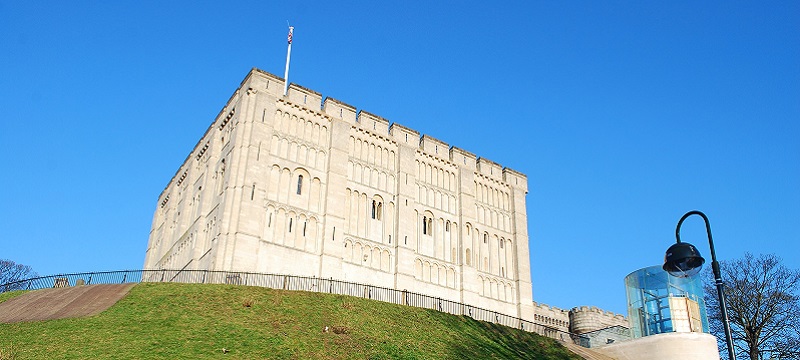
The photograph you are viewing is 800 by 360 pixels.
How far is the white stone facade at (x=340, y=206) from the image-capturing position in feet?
151

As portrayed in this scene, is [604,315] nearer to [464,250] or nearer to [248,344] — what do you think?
[464,250]

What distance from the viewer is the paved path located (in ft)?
95.7

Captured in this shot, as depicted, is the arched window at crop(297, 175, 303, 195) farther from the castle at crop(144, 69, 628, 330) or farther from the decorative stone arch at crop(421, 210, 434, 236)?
the decorative stone arch at crop(421, 210, 434, 236)

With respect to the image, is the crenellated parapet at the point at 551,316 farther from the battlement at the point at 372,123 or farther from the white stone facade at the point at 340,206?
the battlement at the point at 372,123

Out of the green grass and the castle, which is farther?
the castle

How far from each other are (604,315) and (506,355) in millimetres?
29738

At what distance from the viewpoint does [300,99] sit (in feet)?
169

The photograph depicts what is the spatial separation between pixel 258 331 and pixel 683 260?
59.3ft

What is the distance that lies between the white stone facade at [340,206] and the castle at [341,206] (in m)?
0.09

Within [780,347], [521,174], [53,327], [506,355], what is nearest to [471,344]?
[506,355]

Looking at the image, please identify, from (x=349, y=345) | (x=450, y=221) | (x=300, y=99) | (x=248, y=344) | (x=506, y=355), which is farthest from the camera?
(x=450, y=221)

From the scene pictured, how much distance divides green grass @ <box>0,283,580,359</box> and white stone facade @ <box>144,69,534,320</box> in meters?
11.6

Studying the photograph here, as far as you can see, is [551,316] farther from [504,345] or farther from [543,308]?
[504,345]

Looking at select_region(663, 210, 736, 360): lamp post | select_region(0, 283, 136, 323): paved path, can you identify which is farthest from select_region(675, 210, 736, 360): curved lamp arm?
select_region(0, 283, 136, 323): paved path
